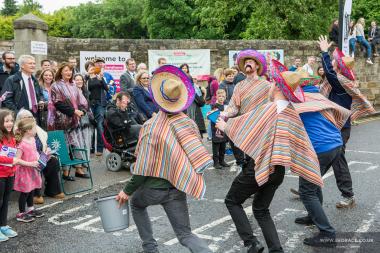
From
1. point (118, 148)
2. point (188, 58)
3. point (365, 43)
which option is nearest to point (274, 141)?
point (118, 148)

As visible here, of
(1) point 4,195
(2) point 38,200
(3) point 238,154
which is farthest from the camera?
(3) point 238,154

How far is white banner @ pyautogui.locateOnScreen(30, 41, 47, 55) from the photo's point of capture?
42.8ft

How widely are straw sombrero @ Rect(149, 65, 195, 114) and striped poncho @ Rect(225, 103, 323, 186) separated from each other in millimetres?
641

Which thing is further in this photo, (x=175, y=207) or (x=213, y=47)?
(x=213, y=47)

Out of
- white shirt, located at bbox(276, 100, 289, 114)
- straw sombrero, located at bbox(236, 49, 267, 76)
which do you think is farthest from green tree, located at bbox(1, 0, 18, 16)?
white shirt, located at bbox(276, 100, 289, 114)

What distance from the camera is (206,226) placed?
600 cm

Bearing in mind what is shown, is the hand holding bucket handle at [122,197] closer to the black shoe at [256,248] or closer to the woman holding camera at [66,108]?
the black shoe at [256,248]

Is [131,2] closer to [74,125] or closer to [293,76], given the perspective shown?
[74,125]

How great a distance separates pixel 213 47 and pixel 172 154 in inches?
523

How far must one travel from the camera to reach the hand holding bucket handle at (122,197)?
14.9 ft

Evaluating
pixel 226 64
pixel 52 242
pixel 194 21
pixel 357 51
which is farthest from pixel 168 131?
pixel 194 21

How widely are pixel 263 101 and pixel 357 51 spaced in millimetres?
16905

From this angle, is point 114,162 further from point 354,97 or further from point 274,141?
point 274,141

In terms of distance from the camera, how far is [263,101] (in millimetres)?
6734
